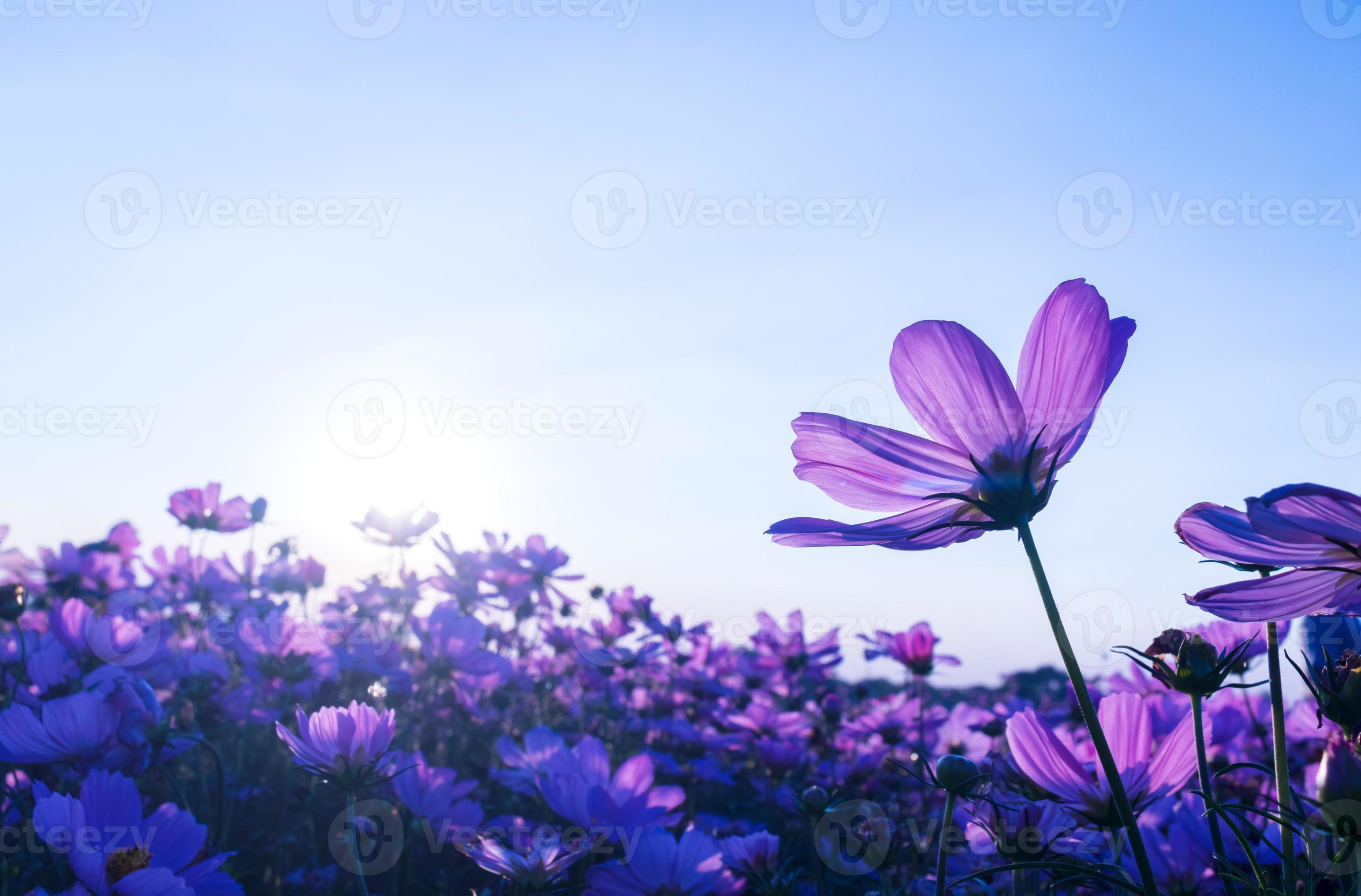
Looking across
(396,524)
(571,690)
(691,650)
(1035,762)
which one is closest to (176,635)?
(396,524)

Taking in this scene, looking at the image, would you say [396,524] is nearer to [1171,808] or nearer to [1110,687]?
[1110,687]

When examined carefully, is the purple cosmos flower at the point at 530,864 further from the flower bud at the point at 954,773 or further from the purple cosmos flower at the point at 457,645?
the purple cosmos flower at the point at 457,645

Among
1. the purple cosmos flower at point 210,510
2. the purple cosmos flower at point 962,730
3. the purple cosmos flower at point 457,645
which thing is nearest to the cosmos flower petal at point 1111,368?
the purple cosmos flower at point 962,730

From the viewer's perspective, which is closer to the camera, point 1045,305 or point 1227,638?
point 1045,305

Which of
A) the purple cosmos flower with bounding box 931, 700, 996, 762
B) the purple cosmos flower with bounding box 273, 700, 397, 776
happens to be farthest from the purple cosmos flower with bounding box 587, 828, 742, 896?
the purple cosmos flower with bounding box 931, 700, 996, 762

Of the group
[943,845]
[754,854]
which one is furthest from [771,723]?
[943,845]

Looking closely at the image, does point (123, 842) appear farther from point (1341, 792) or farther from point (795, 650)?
point (795, 650)
